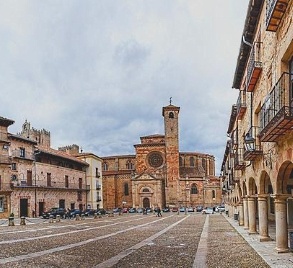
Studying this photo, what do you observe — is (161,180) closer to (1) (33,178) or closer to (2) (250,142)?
(1) (33,178)

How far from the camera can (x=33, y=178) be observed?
46.8m

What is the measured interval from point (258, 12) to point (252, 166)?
597 centimetres

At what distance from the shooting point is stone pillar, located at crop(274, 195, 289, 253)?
12.1 m

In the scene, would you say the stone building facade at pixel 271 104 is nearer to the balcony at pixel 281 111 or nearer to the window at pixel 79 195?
the balcony at pixel 281 111

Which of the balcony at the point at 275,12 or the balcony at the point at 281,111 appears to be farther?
the balcony at the point at 275,12

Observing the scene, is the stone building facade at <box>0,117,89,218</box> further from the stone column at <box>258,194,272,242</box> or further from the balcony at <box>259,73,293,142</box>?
the balcony at <box>259,73,293,142</box>

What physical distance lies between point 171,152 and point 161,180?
5.35 meters

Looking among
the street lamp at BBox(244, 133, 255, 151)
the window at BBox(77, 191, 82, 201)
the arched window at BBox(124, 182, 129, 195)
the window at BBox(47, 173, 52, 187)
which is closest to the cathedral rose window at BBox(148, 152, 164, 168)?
the arched window at BBox(124, 182, 129, 195)

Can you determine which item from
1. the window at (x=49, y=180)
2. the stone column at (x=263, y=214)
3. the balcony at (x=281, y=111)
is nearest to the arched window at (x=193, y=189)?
the window at (x=49, y=180)

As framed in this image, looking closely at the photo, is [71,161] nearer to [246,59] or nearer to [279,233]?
[246,59]

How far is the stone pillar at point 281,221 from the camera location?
12078mm

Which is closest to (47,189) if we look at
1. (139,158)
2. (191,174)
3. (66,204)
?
(66,204)

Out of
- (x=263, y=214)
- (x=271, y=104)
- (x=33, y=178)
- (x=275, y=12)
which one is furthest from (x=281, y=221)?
(x=33, y=178)

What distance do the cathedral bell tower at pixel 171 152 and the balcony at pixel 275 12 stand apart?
67402mm
